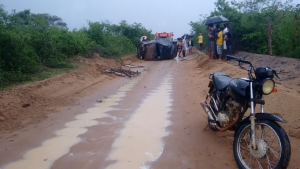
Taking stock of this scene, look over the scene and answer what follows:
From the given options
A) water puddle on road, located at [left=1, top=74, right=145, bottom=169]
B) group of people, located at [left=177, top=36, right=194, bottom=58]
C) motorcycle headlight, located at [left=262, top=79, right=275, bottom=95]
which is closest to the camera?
motorcycle headlight, located at [left=262, top=79, right=275, bottom=95]

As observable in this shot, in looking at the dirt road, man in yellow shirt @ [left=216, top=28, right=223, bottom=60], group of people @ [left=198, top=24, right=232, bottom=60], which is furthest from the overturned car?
the dirt road

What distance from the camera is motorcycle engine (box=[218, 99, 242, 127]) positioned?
13.6 ft

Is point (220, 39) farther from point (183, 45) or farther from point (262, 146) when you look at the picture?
point (183, 45)

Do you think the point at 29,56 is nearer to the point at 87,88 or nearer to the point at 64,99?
the point at 87,88

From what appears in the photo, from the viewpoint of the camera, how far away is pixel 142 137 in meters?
5.04

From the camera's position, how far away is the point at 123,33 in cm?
3162

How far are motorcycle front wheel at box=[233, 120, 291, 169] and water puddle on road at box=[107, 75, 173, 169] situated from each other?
3.81 ft

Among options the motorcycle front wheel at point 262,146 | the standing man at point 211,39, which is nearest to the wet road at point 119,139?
the motorcycle front wheel at point 262,146

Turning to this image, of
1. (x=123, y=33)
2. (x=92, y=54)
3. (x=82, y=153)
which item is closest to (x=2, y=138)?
(x=82, y=153)

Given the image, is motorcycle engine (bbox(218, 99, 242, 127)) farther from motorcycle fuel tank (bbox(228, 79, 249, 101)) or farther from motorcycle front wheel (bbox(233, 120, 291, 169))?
motorcycle front wheel (bbox(233, 120, 291, 169))

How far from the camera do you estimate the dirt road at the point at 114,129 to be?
414 centimetres

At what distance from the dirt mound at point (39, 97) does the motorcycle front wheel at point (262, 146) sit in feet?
13.8

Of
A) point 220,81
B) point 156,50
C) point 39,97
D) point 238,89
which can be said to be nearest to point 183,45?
Result: point 156,50

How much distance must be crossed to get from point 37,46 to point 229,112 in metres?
10.2
